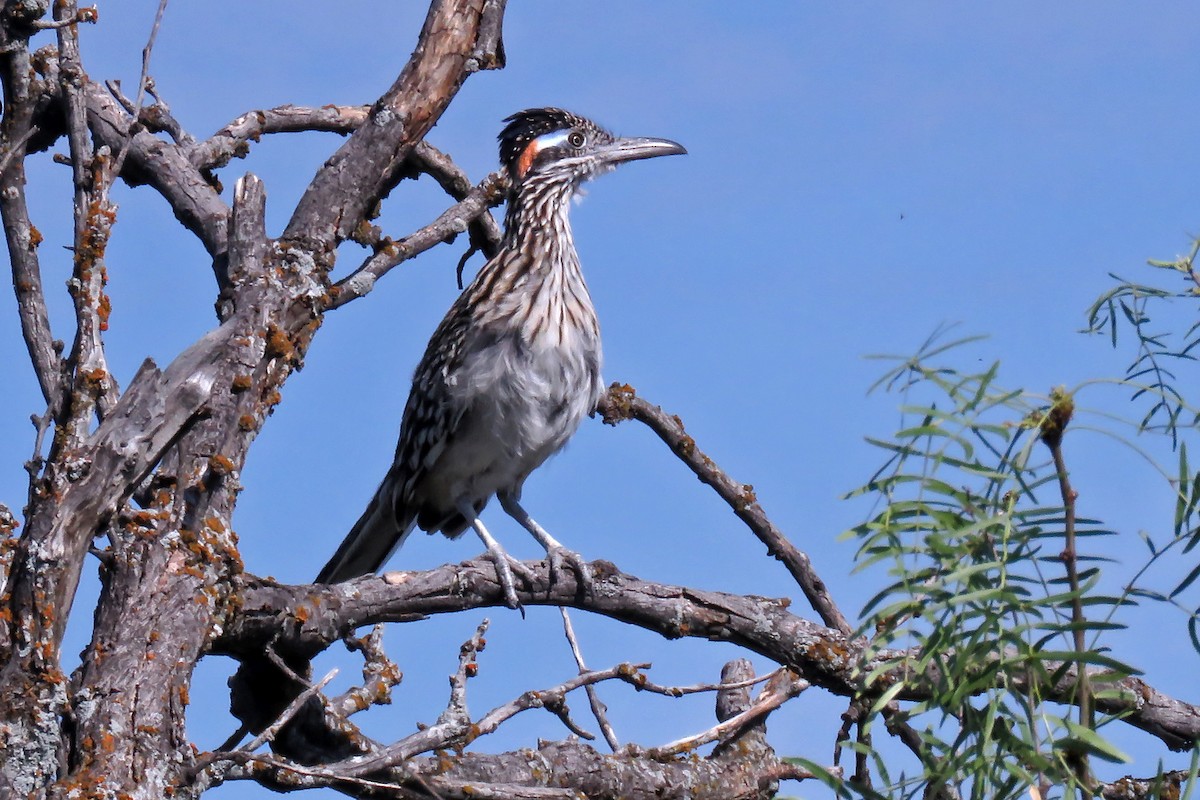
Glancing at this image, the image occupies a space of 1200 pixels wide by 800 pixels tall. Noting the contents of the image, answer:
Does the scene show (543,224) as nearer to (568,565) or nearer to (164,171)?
(164,171)

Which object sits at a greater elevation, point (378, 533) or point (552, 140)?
point (552, 140)

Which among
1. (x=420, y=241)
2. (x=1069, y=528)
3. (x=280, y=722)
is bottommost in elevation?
(x=1069, y=528)

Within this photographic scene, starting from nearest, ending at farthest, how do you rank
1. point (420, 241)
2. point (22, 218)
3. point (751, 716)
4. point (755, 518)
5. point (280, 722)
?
point (280, 722)
point (22, 218)
point (751, 716)
point (420, 241)
point (755, 518)

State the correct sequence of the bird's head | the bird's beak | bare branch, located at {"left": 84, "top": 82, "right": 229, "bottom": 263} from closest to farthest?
bare branch, located at {"left": 84, "top": 82, "right": 229, "bottom": 263}, the bird's head, the bird's beak

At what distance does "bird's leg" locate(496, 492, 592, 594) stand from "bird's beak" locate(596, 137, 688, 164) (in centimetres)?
175

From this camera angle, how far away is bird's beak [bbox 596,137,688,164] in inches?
266

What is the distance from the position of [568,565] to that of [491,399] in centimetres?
98

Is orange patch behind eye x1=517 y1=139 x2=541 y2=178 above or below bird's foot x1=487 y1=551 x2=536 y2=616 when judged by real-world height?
above

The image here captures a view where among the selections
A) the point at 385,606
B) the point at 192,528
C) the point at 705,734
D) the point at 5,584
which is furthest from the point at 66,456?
the point at 705,734

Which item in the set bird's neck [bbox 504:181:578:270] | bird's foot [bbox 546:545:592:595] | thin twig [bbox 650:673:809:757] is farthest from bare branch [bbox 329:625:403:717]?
bird's neck [bbox 504:181:578:270]

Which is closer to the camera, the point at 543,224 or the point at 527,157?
the point at 543,224

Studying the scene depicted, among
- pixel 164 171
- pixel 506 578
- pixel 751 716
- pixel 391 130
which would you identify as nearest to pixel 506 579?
pixel 506 578

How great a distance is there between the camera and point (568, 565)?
4883 millimetres

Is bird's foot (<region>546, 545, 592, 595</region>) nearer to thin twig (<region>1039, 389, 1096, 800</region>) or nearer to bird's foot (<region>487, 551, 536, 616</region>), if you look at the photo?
bird's foot (<region>487, 551, 536, 616</region>)
